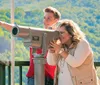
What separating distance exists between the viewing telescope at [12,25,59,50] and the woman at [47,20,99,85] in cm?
27

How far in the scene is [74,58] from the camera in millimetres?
2641

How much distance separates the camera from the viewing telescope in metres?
2.20

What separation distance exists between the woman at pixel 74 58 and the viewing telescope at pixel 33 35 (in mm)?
267

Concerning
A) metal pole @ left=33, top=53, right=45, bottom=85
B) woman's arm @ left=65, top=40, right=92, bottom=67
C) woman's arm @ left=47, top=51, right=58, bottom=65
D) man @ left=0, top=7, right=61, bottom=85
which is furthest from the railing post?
metal pole @ left=33, top=53, right=45, bottom=85

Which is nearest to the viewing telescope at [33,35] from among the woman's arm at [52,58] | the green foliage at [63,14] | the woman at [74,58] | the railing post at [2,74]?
the woman at [74,58]

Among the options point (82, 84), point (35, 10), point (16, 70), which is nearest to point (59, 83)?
point (82, 84)

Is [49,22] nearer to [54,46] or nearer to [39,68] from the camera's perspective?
[54,46]

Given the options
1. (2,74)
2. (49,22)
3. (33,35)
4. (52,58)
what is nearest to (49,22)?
(49,22)

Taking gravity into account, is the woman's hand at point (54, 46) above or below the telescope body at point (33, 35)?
below

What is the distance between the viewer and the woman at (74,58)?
2635 millimetres

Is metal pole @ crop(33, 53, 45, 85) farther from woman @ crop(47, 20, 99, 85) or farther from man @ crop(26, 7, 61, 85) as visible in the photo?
man @ crop(26, 7, 61, 85)

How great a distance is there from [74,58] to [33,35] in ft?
1.72

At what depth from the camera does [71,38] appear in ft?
8.82

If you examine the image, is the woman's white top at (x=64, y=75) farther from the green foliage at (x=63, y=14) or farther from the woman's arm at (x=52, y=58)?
the green foliage at (x=63, y=14)
